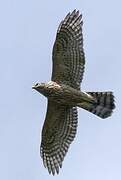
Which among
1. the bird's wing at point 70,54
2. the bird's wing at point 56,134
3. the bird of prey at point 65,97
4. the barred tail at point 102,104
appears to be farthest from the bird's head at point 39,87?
the barred tail at point 102,104

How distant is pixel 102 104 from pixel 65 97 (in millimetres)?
991

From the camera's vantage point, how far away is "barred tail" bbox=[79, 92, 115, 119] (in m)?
16.2

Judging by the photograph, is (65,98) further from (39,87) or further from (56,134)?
(56,134)

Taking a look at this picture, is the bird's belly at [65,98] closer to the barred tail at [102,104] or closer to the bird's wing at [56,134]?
the barred tail at [102,104]

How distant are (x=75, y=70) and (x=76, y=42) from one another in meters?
0.81

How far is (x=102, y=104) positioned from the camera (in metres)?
16.4

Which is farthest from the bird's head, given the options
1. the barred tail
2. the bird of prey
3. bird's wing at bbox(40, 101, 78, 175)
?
the barred tail

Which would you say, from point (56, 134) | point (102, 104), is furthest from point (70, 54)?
point (56, 134)

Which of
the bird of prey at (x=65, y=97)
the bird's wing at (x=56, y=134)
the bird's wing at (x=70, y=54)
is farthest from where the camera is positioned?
the bird's wing at (x=56, y=134)

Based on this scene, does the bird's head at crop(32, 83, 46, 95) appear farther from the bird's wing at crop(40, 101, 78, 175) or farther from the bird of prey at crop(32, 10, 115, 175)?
the bird's wing at crop(40, 101, 78, 175)

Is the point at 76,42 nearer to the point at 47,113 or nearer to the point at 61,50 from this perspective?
the point at 61,50

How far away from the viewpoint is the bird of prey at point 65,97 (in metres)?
16.3

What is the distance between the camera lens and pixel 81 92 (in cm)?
1627

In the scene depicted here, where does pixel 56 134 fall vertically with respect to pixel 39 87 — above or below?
below
